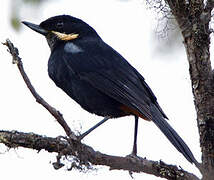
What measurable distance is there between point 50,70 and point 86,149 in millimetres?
1472

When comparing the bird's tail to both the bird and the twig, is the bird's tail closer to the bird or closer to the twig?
the bird

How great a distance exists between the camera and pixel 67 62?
451 cm

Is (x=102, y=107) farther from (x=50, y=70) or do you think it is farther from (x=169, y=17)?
(x=169, y=17)

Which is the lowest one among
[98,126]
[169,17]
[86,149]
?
[98,126]

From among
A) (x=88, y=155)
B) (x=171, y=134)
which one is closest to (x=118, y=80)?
(x=171, y=134)

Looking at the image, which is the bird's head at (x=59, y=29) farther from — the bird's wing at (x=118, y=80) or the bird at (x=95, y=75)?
the bird's wing at (x=118, y=80)

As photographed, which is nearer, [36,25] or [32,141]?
[32,141]

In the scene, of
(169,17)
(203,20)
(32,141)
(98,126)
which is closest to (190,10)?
(203,20)

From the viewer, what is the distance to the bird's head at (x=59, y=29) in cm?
483

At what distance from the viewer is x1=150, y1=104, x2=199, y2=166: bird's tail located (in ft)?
11.0

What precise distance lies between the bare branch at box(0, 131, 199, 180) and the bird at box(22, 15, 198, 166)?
446mm

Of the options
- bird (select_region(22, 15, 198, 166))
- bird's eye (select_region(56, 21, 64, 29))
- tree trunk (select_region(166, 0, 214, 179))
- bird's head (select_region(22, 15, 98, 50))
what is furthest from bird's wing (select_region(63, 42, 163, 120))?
tree trunk (select_region(166, 0, 214, 179))

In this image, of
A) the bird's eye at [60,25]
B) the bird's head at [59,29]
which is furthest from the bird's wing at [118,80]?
the bird's eye at [60,25]

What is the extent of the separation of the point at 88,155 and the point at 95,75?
1.37m
